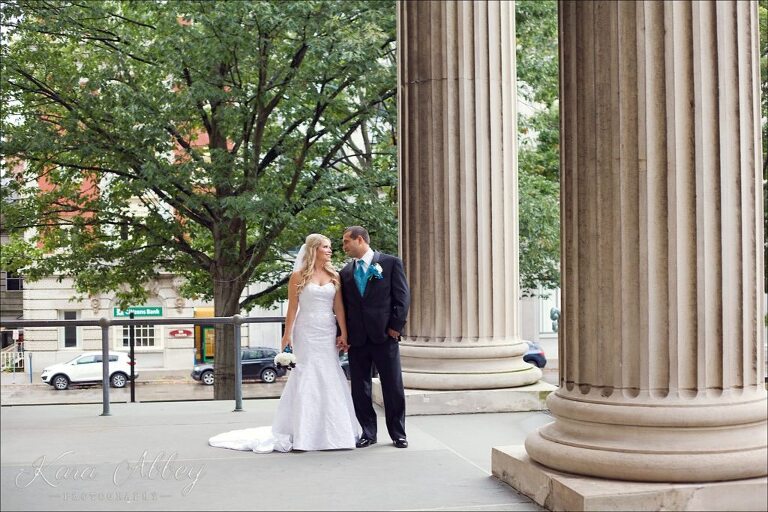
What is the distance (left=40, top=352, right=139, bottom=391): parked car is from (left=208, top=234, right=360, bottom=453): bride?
12.3 feet

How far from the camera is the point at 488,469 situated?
7672 millimetres

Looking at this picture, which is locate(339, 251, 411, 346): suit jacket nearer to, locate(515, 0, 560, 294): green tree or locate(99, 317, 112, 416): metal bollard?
locate(99, 317, 112, 416): metal bollard

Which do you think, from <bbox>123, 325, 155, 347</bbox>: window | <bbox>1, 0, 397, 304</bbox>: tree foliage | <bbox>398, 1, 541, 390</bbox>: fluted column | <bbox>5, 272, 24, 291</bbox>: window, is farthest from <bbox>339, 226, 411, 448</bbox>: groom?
<bbox>5, 272, 24, 291</bbox>: window

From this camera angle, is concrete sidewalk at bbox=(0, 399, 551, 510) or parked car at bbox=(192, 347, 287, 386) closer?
concrete sidewalk at bbox=(0, 399, 551, 510)

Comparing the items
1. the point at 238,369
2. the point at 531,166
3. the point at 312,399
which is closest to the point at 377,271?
the point at 312,399

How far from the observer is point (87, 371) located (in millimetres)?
12383

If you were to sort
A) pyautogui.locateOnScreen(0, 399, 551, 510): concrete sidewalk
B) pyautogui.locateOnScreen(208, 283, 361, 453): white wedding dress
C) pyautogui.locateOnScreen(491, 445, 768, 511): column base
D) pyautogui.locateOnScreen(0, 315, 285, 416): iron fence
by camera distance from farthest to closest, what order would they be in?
pyautogui.locateOnScreen(0, 315, 285, 416): iron fence, pyautogui.locateOnScreen(208, 283, 361, 453): white wedding dress, pyautogui.locateOnScreen(0, 399, 551, 510): concrete sidewalk, pyautogui.locateOnScreen(491, 445, 768, 511): column base

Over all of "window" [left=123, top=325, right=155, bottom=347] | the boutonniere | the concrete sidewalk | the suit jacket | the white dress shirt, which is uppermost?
the white dress shirt

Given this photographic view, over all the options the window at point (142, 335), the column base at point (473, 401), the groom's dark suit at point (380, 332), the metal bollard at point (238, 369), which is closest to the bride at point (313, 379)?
the groom's dark suit at point (380, 332)

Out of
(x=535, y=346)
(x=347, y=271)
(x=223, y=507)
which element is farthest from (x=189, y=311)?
(x=223, y=507)

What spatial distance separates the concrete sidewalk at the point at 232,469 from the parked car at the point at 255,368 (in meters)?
2.15

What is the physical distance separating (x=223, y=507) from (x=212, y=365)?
310 inches

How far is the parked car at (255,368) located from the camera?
1270 centimetres

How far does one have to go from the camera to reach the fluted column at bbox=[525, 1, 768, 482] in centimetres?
584
